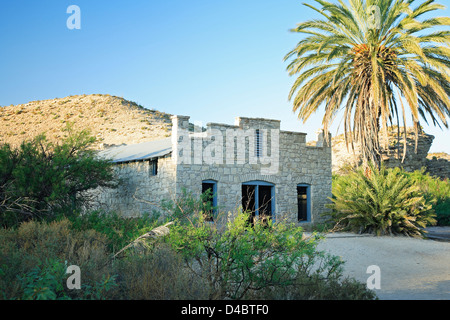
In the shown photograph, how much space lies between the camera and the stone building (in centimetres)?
1656

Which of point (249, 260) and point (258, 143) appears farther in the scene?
point (258, 143)

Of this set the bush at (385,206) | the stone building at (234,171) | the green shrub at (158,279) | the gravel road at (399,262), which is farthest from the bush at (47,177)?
the bush at (385,206)

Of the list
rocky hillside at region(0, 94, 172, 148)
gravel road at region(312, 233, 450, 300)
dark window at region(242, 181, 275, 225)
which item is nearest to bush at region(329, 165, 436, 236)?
gravel road at region(312, 233, 450, 300)

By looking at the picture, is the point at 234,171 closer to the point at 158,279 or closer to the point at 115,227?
the point at 115,227

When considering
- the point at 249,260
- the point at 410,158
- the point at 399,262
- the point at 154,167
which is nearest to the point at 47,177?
the point at 154,167

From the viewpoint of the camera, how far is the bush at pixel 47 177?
12.8 metres

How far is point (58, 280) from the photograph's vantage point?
536cm

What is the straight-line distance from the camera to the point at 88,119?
49938 mm

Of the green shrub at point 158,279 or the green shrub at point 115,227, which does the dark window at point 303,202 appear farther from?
the green shrub at point 158,279

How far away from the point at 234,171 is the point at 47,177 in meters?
7.14

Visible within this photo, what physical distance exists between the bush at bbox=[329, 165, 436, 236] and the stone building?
70.7 inches

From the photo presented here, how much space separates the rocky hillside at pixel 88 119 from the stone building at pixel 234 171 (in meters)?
22.8
